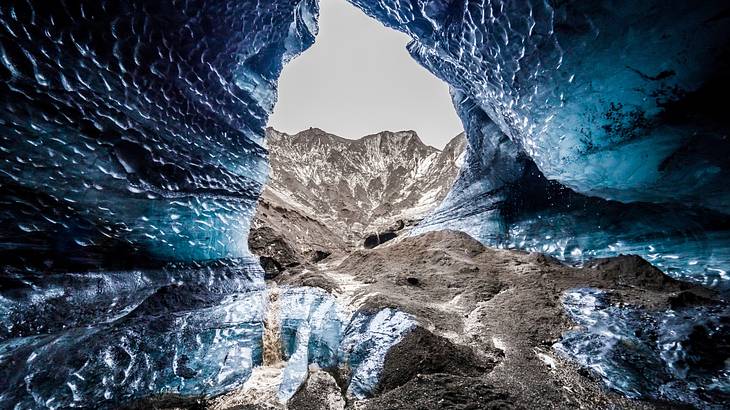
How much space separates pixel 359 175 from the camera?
28672mm

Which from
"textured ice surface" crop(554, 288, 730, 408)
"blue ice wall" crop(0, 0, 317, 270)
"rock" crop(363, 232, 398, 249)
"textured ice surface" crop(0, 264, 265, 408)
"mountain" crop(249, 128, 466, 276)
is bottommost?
"textured ice surface" crop(554, 288, 730, 408)

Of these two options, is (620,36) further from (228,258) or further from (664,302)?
(228,258)

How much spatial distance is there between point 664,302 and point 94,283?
246 inches

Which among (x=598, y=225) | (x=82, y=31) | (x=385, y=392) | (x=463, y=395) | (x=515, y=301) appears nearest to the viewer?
(x=463, y=395)

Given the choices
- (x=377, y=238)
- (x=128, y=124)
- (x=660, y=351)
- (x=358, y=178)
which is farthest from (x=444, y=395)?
(x=358, y=178)

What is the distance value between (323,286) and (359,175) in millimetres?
24257

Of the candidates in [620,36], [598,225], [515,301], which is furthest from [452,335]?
[598,225]

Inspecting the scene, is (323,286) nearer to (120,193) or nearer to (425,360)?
(425,360)

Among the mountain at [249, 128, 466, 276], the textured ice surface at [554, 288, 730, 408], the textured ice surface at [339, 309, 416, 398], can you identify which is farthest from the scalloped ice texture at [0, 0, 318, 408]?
the mountain at [249, 128, 466, 276]

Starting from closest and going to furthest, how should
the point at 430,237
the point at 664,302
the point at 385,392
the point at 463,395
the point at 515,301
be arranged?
the point at 463,395, the point at 385,392, the point at 664,302, the point at 515,301, the point at 430,237

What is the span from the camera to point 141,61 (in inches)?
120

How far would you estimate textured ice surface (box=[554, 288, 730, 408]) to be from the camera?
2076mm

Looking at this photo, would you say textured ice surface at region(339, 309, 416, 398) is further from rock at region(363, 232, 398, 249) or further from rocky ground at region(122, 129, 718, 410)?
rock at region(363, 232, 398, 249)

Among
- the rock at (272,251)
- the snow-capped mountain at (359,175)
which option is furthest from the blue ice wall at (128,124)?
the snow-capped mountain at (359,175)
